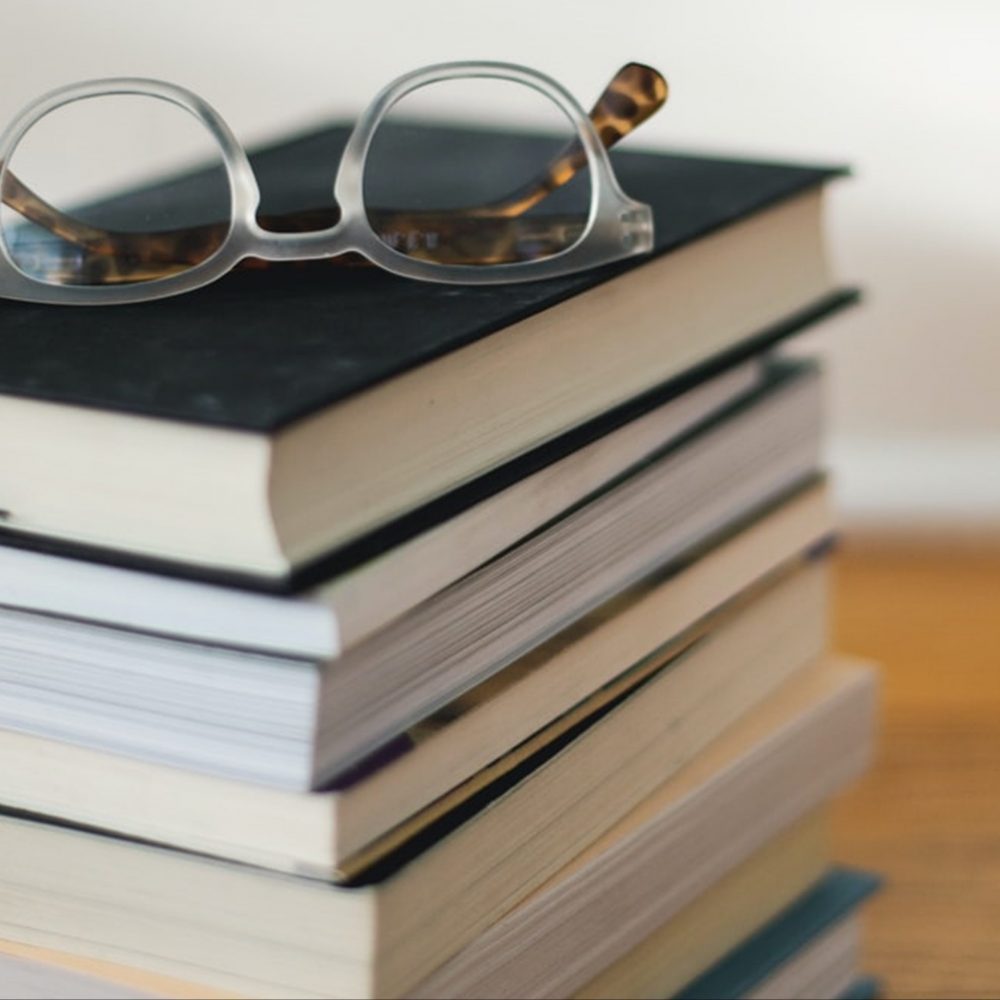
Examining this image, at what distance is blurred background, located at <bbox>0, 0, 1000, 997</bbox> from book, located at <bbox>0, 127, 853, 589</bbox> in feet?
1.77

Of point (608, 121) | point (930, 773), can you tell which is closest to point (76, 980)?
point (608, 121)

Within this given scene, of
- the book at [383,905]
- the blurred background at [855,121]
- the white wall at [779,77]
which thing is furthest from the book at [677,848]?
the white wall at [779,77]

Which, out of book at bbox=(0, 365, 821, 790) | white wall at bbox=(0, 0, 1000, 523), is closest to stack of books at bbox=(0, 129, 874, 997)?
book at bbox=(0, 365, 821, 790)

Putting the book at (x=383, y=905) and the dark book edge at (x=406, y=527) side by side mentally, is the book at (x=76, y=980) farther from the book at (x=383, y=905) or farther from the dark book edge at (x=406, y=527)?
the dark book edge at (x=406, y=527)

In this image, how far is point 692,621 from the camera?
679 mm

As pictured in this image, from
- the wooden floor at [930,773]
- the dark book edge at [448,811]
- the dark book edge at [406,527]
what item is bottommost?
the wooden floor at [930,773]

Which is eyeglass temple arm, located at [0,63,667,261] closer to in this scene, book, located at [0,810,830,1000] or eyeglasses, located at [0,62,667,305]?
eyeglasses, located at [0,62,667,305]

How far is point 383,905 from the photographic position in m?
0.51

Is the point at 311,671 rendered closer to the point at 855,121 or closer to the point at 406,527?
the point at 406,527

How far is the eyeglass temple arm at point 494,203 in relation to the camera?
59cm

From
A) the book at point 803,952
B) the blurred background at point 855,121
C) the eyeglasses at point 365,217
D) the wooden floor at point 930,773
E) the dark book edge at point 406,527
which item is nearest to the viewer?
the dark book edge at point 406,527

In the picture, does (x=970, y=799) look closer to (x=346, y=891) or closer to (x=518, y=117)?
(x=346, y=891)

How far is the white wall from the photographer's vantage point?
128cm

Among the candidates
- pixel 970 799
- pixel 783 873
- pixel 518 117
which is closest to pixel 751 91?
pixel 518 117
